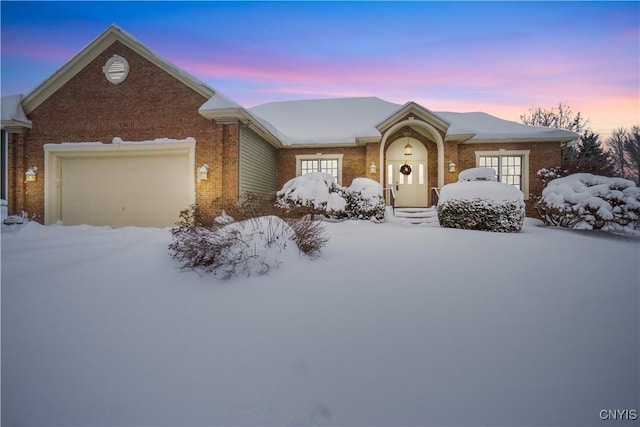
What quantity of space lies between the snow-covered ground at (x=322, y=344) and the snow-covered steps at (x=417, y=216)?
18.6ft

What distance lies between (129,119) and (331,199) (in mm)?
7717

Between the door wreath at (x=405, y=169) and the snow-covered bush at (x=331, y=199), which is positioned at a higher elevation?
the door wreath at (x=405, y=169)

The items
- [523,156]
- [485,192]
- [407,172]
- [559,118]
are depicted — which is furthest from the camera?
[559,118]

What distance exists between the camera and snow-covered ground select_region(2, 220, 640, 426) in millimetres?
2084

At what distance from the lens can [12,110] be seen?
401 inches

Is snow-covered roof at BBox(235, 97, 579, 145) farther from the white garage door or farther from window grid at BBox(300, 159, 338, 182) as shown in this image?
the white garage door

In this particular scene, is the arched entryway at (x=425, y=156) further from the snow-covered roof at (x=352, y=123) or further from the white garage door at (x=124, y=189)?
the white garage door at (x=124, y=189)

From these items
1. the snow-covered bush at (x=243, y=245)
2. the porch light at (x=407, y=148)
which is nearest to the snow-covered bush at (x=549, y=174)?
the porch light at (x=407, y=148)

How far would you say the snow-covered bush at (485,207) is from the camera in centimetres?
782

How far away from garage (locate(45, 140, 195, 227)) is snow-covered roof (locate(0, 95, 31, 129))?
4.13ft

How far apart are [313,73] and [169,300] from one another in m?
12.2

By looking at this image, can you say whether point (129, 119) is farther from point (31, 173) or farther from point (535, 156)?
point (535, 156)

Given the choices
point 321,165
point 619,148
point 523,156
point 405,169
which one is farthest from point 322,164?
point 619,148

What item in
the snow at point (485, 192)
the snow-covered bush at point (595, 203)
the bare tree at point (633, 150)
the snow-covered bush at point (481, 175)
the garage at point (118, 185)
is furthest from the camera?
the bare tree at point (633, 150)
